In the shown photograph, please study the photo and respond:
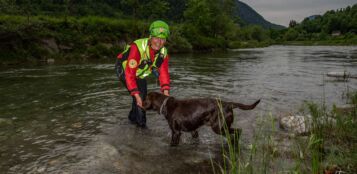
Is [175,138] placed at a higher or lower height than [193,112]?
lower

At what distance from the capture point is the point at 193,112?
17.5 feet

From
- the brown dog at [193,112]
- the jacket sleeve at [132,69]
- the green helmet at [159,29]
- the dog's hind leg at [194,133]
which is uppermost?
the green helmet at [159,29]

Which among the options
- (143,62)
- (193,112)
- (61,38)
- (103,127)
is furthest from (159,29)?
(61,38)

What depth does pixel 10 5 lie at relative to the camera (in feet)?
66.5

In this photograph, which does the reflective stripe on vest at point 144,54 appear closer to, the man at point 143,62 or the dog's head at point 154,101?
the man at point 143,62

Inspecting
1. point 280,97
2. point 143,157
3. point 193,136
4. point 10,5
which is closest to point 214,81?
point 280,97

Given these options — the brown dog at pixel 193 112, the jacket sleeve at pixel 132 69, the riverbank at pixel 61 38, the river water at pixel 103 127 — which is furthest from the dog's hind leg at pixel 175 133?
the riverbank at pixel 61 38

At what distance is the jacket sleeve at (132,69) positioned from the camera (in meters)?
5.95

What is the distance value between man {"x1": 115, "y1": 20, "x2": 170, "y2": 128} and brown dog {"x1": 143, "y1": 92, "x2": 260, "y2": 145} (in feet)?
1.84

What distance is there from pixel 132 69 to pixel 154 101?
0.81 metres

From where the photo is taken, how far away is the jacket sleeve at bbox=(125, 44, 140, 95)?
5.95 meters

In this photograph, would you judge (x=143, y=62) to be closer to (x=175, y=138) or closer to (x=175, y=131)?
(x=175, y=131)

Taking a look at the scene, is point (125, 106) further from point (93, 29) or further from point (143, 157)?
point (93, 29)

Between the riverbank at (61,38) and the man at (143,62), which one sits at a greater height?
the riverbank at (61,38)
